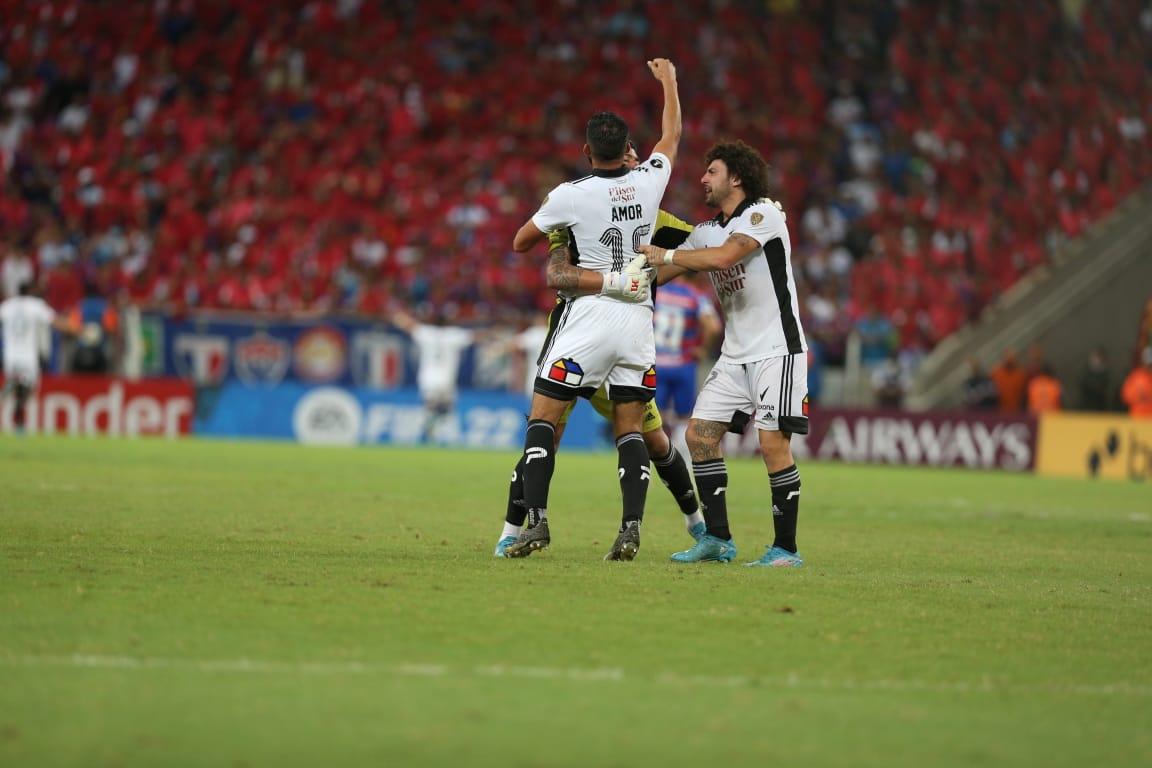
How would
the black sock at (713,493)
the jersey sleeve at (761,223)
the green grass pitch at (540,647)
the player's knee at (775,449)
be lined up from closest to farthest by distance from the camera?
the green grass pitch at (540,647) < the jersey sleeve at (761,223) < the player's knee at (775,449) < the black sock at (713,493)

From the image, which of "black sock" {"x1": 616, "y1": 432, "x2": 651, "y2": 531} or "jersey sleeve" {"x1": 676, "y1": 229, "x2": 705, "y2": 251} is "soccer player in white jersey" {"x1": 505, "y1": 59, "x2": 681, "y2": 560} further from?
"jersey sleeve" {"x1": 676, "y1": 229, "x2": 705, "y2": 251}

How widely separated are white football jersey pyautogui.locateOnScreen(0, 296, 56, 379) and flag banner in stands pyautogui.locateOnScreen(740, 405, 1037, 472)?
428 inches

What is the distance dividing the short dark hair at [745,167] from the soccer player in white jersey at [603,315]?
30cm

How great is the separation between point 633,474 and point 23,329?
17.2 m

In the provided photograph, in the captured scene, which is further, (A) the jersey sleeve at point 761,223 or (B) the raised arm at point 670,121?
(B) the raised arm at point 670,121

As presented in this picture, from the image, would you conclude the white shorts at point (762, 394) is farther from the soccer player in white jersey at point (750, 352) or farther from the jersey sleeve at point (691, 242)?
the jersey sleeve at point (691, 242)

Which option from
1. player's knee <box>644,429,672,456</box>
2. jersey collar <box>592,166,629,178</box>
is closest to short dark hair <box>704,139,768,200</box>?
jersey collar <box>592,166,629,178</box>

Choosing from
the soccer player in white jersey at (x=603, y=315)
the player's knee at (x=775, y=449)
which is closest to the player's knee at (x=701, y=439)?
the player's knee at (x=775, y=449)

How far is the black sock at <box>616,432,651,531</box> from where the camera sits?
28.7ft

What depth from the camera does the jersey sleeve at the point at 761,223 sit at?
28.8 ft

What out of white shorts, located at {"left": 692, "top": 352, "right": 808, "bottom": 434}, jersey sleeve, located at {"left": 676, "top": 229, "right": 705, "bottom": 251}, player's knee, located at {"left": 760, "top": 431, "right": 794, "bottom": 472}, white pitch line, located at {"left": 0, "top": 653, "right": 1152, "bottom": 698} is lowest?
white pitch line, located at {"left": 0, "top": 653, "right": 1152, "bottom": 698}

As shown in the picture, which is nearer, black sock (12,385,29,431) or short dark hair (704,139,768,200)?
short dark hair (704,139,768,200)

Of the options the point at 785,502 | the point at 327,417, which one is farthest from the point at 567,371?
the point at 327,417

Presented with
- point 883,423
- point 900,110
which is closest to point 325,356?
point 883,423
